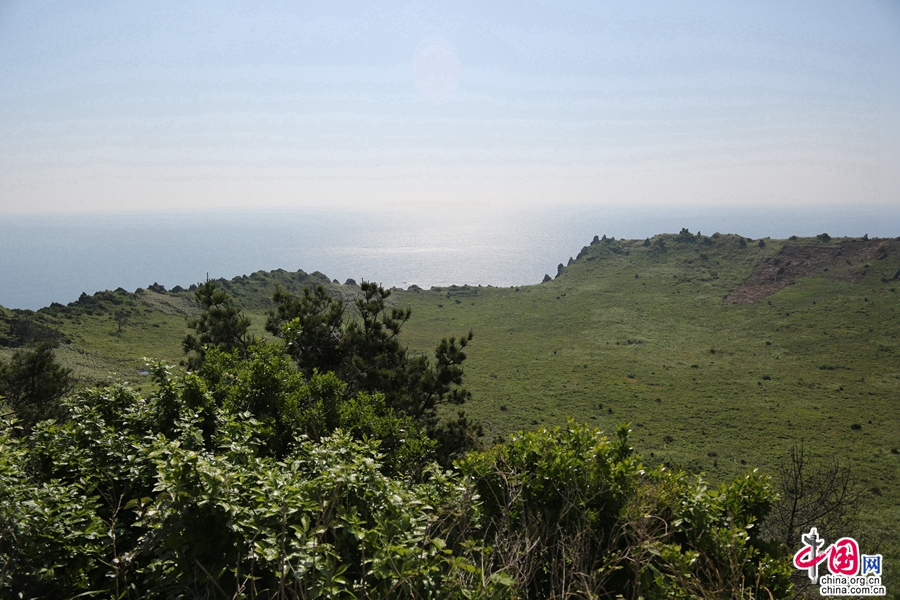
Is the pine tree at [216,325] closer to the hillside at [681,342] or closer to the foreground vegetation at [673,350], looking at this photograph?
the foreground vegetation at [673,350]

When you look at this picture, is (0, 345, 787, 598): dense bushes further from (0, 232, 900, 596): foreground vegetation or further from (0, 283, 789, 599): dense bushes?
(0, 232, 900, 596): foreground vegetation

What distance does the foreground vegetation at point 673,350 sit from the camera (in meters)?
38.1

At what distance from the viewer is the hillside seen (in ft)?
135

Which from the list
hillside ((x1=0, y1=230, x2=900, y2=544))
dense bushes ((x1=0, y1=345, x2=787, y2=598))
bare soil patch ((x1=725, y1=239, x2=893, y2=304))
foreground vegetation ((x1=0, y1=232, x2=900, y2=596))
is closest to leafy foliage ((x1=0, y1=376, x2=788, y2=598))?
dense bushes ((x1=0, y1=345, x2=787, y2=598))

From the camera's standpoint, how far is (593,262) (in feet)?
391

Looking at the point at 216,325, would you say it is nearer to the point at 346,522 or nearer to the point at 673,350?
the point at 346,522

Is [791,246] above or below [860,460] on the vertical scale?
above

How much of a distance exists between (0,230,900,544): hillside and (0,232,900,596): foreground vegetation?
0.27 meters

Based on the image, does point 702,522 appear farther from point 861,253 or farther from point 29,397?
point 861,253

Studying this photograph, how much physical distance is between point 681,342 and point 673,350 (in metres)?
4.63

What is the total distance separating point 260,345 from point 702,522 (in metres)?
8.16

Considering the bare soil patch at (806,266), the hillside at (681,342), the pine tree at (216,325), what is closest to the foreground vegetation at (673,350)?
the hillside at (681,342)

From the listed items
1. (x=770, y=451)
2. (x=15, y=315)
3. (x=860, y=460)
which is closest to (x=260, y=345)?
(x=770, y=451)

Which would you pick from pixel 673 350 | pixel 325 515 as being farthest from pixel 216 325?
pixel 673 350
